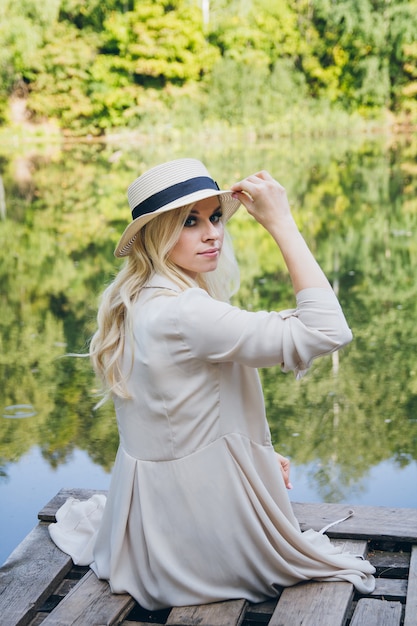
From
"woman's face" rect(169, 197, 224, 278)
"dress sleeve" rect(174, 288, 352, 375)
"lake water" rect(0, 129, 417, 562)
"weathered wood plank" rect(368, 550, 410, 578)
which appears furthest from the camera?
"lake water" rect(0, 129, 417, 562)

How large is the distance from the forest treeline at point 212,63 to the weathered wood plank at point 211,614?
24.4 metres

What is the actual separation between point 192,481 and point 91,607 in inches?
15.0

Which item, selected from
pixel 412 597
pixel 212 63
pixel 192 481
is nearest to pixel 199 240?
pixel 192 481

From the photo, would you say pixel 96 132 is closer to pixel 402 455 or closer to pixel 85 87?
pixel 85 87

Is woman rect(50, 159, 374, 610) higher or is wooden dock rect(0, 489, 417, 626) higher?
woman rect(50, 159, 374, 610)

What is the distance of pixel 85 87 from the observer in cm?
2873

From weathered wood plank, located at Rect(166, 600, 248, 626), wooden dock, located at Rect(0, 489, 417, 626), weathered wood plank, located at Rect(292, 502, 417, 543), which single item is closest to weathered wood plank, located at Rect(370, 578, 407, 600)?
wooden dock, located at Rect(0, 489, 417, 626)

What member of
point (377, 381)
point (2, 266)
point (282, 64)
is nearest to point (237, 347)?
point (377, 381)

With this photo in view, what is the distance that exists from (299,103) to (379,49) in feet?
11.7

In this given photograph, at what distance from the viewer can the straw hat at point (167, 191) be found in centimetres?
211

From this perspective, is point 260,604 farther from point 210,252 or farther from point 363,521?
point 210,252

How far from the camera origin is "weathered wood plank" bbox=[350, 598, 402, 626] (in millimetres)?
2072

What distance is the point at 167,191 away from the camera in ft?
6.97

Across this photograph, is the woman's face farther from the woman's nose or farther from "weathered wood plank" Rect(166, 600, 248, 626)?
"weathered wood plank" Rect(166, 600, 248, 626)
